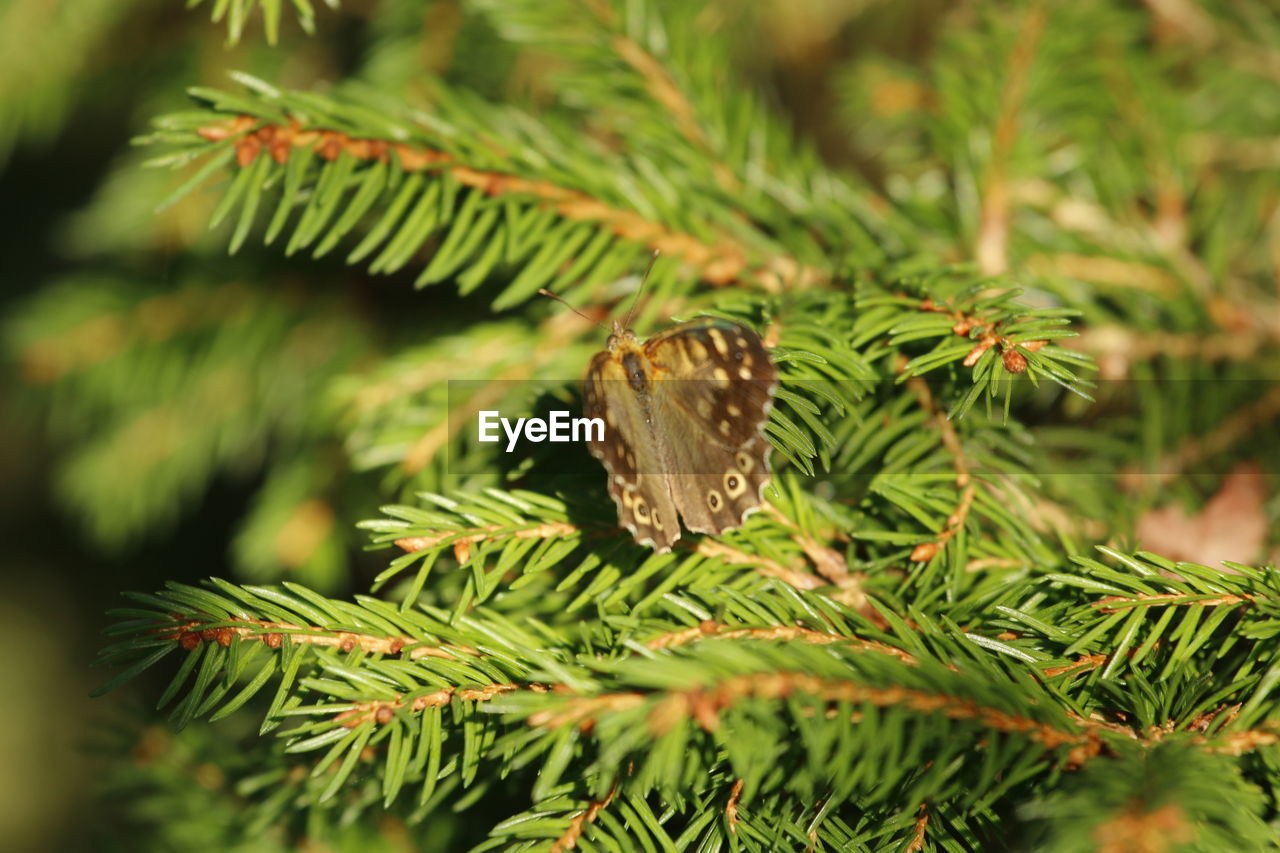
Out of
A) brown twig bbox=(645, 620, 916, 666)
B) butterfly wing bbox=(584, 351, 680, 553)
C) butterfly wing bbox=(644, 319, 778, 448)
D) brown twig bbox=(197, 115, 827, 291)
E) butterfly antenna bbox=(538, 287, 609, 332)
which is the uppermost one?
brown twig bbox=(197, 115, 827, 291)

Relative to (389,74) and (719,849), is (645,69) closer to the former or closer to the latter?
(389,74)

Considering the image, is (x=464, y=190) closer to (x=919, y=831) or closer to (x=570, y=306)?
(x=570, y=306)

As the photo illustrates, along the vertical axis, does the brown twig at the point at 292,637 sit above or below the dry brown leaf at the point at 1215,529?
below

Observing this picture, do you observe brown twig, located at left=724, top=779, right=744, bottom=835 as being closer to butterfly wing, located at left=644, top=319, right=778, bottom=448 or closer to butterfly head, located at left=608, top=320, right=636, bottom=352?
butterfly wing, located at left=644, top=319, right=778, bottom=448

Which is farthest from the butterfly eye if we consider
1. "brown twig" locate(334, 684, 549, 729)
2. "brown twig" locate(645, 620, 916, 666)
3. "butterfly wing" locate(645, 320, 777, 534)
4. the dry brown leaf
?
the dry brown leaf

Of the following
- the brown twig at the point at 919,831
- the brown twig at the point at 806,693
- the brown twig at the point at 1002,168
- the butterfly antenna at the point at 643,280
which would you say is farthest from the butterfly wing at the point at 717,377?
the brown twig at the point at 1002,168

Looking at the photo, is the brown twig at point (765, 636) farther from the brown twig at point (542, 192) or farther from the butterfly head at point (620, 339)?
the brown twig at point (542, 192)

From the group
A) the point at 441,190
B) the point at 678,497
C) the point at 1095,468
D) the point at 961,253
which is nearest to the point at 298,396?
the point at 441,190
